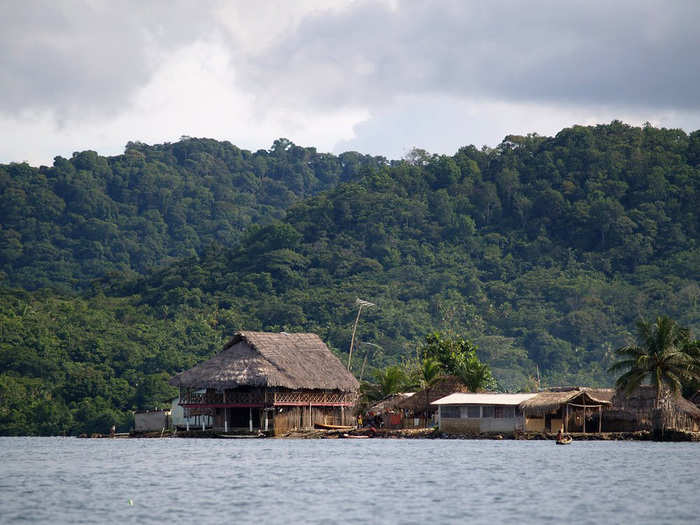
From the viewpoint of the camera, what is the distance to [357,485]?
36406 millimetres

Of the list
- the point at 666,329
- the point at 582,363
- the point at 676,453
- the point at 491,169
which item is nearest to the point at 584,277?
the point at 582,363

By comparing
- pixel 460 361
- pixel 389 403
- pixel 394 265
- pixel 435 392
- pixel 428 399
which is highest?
pixel 394 265

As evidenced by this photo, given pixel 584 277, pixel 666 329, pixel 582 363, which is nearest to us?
pixel 666 329

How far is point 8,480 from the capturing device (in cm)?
3809

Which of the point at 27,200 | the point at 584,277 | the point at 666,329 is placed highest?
the point at 27,200

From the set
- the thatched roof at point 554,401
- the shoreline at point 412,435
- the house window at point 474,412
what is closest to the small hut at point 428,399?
the shoreline at point 412,435

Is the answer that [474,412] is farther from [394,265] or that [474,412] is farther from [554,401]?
[394,265]

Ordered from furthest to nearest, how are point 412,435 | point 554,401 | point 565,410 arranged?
point 412,435
point 565,410
point 554,401

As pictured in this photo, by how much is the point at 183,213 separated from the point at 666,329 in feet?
410

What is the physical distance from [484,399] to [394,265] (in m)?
72.3

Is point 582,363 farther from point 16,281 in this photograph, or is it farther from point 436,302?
point 16,281

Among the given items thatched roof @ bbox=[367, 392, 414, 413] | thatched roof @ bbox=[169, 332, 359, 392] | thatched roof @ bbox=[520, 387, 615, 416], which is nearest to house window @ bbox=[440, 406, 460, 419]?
thatched roof @ bbox=[520, 387, 615, 416]

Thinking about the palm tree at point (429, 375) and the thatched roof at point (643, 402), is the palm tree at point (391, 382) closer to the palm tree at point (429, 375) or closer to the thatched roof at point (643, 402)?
the palm tree at point (429, 375)

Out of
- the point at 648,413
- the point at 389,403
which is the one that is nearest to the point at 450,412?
the point at 389,403
